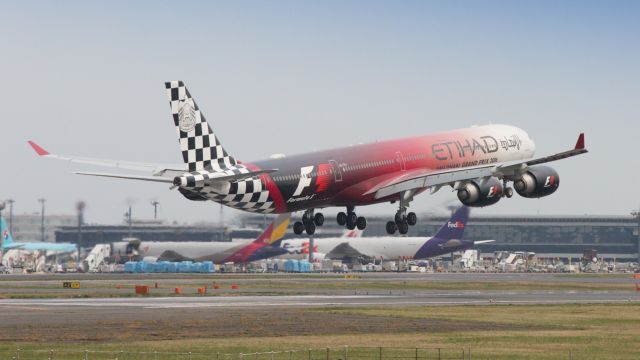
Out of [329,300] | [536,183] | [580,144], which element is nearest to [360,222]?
[536,183]

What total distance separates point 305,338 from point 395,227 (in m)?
19.1

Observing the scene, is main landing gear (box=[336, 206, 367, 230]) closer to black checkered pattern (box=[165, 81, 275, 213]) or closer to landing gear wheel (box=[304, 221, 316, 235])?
landing gear wheel (box=[304, 221, 316, 235])

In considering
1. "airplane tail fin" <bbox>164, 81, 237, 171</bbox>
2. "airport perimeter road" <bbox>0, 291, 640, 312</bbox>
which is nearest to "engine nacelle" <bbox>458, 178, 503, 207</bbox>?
"airplane tail fin" <bbox>164, 81, 237, 171</bbox>

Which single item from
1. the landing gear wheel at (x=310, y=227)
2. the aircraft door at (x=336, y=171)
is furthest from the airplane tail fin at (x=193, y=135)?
the landing gear wheel at (x=310, y=227)

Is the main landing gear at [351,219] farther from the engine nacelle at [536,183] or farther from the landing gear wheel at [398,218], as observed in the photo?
the engine nacelle at [536,183]

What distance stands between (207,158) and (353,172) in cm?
1173

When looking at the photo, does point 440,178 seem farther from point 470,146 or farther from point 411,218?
point 470,146

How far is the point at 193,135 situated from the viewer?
73.8 meters

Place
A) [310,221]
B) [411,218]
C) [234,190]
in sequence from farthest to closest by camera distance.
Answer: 1. [310,221]
2. [411,218]
3. [234,190]

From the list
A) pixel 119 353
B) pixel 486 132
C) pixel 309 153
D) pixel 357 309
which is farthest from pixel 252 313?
pixel 119 353

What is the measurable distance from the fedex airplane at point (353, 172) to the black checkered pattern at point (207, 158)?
2.6 inches

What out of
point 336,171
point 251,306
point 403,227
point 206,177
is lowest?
point 251,306

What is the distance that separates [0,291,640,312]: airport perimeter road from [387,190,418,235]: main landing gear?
49.5 feet

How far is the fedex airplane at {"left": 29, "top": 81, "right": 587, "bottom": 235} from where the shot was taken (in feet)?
241
